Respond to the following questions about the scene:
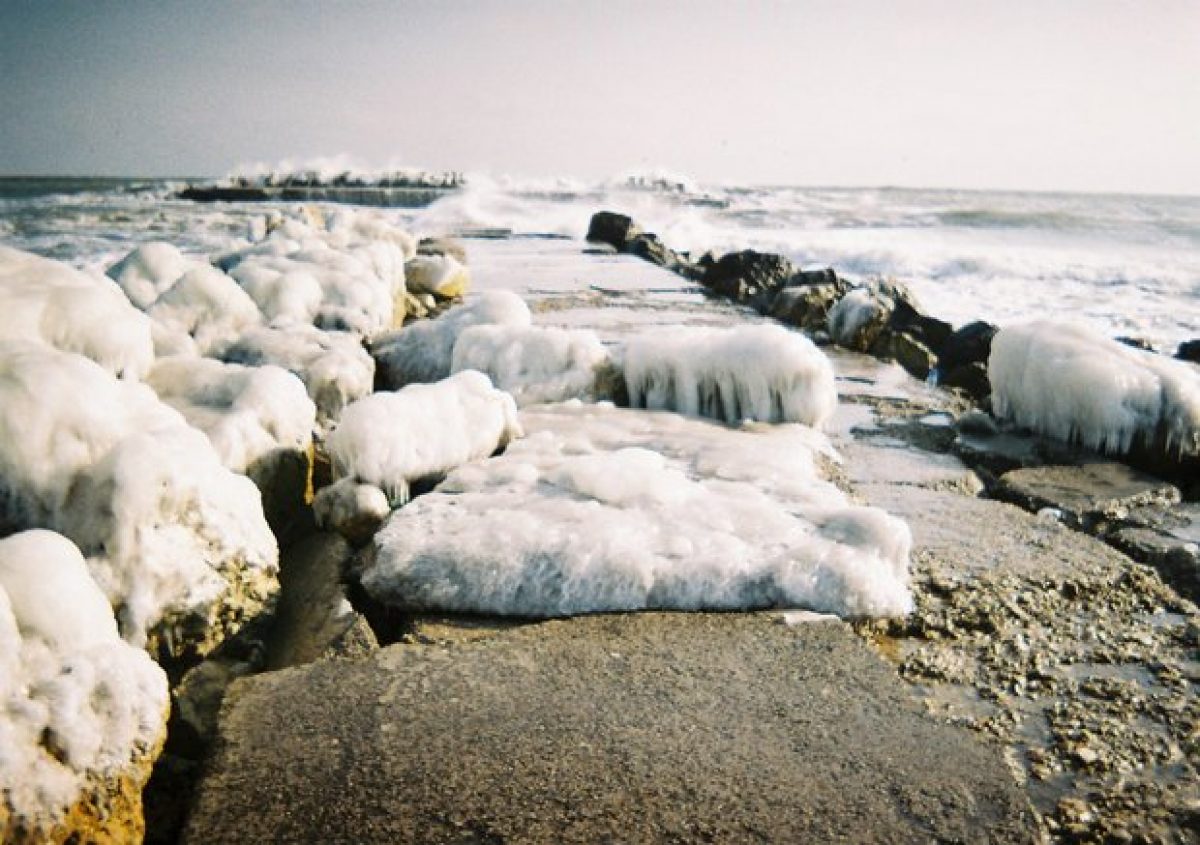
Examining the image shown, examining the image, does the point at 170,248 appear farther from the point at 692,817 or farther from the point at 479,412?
the point at 692,817

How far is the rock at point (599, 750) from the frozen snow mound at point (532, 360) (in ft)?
8.14

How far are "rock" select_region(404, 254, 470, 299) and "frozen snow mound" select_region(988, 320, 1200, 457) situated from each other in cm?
637

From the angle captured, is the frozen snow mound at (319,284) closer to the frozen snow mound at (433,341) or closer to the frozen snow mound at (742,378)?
the frozen snow mound at (433,341)

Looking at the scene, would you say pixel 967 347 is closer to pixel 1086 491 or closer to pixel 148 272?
pixel 1086 491

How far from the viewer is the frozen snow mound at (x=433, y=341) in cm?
520

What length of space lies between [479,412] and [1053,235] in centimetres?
2802

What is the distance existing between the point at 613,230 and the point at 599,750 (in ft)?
56.5

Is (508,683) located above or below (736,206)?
below

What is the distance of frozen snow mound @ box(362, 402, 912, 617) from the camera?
8.11 feet

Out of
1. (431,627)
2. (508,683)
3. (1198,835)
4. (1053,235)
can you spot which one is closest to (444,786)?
(508,683)

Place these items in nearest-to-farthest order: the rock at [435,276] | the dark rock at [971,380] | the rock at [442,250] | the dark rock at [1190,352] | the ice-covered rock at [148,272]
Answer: the ice-covered rock at [148,272] < the dark rock at [971,380] < the dark rock at [1190,352] < the rock at [435,276] < the rock at [442,250]

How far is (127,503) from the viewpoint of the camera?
214 cm

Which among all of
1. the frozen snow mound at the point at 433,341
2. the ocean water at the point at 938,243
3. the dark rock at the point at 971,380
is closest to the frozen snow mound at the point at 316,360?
the frozen snow mound at the point at 433,341

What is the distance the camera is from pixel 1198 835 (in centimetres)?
172
